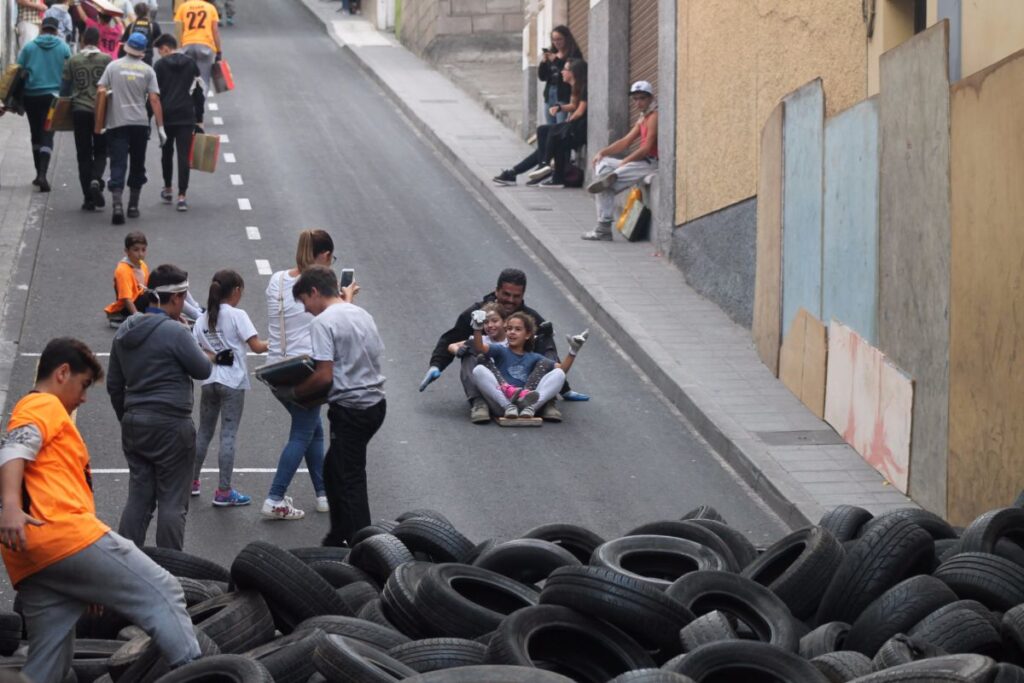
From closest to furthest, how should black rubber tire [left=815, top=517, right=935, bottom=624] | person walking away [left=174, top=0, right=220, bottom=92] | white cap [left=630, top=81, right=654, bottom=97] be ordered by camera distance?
black rubber tire [left=815, top=517, right=935, bottom=624] < white cap [left=630, top=81, right=654, bottom=97] < person walking away [left=174, top=0, right=220, bottom=92]

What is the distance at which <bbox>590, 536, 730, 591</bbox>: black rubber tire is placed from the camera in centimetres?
916

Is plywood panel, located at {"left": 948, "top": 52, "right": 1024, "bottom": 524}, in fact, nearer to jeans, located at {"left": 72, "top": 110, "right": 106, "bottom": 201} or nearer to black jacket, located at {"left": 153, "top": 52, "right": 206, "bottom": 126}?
black jacket, located at {"left": 153, "top": 52, "right": 206, "bottom": 126}

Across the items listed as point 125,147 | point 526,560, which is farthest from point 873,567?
point 125,147

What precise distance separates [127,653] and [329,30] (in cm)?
3286

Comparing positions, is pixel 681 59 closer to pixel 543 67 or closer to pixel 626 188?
pixel 626 188

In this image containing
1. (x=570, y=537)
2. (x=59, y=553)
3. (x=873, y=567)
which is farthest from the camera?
(x=570, y=537)

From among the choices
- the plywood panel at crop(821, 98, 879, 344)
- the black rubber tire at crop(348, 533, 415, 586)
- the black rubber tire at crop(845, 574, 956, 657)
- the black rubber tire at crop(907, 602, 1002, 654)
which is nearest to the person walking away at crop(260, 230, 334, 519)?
the black rubber tire at crop(348, 533, 415, 586)

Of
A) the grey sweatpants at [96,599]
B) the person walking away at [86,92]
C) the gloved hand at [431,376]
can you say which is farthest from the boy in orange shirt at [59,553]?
the person walking away at [86,92]

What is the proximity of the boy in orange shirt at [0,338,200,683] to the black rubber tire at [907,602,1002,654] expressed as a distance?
3.35 meters

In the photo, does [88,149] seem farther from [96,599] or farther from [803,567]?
[96,599]

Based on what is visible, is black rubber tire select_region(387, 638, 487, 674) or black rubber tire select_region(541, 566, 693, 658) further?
black rubber tire select_region(541, 566, 693, 658)

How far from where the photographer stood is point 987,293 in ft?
37.7

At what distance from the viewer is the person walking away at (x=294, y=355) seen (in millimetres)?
11469

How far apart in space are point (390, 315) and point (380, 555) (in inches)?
324
